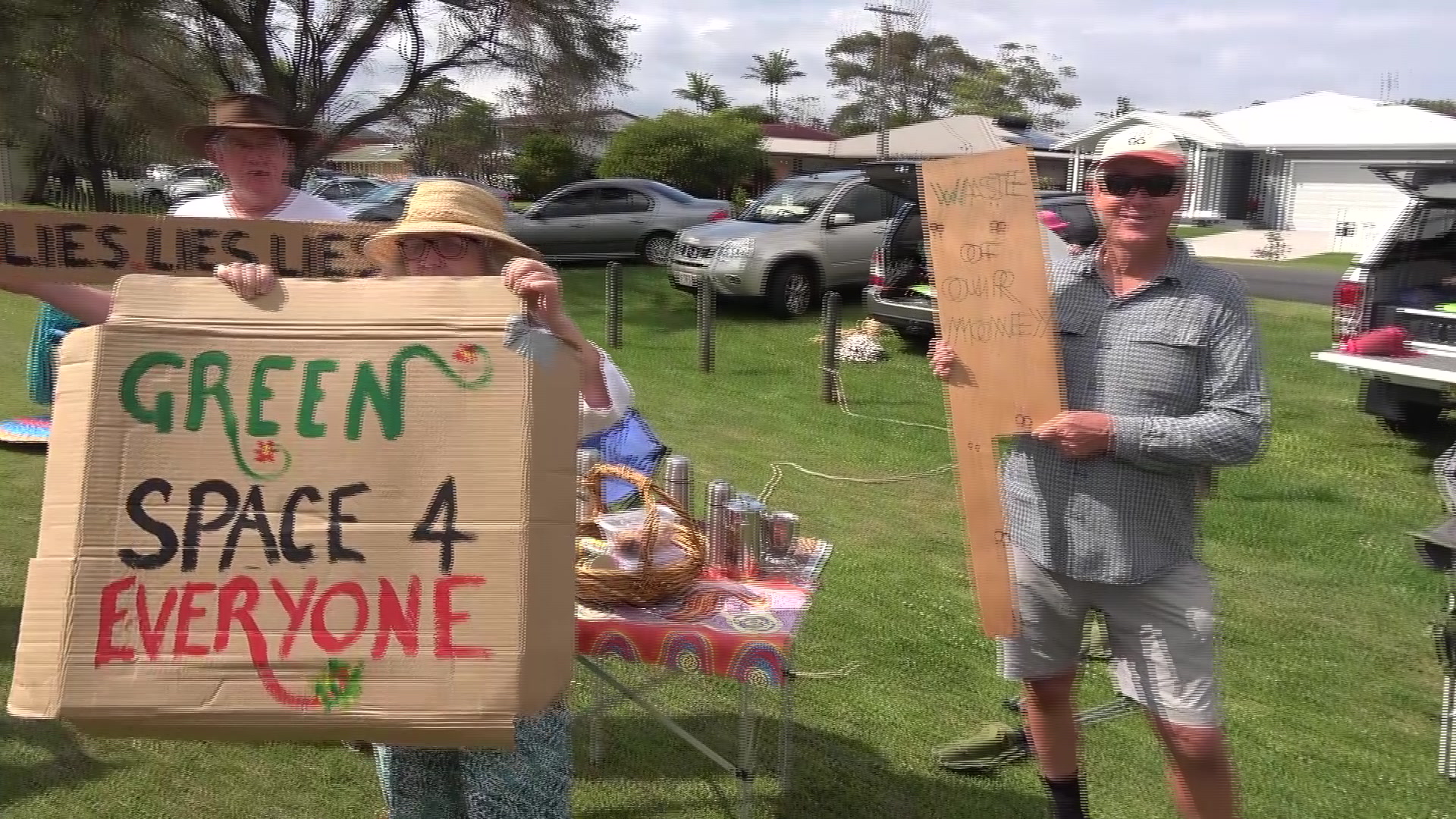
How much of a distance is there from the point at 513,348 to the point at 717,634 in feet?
2.98

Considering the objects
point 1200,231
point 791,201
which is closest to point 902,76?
point 1200,231

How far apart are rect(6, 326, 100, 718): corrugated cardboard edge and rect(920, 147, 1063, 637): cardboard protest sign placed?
1.61m

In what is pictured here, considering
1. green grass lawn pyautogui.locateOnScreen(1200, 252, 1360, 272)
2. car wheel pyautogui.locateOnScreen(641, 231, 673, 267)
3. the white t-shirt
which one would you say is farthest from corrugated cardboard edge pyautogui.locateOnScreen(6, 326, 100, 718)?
green grass lawn pyautogui.locateOnScreen(1200, 252, 1360, 272)

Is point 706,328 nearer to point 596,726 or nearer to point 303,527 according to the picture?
point 596,726

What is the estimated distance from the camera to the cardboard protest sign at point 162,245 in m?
2.12

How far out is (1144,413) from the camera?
207 cm

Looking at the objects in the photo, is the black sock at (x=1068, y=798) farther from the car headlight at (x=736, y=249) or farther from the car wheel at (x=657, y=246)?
the car wheel at (x=657, y=246)

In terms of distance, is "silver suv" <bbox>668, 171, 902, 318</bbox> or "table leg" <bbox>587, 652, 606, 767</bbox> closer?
"table leg" <bbox>587, 652, 606, 767</bbox>

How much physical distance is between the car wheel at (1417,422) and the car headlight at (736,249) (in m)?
5.95

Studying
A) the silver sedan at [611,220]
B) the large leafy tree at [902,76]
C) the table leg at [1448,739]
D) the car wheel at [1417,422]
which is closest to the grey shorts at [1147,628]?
the table leg at [1448,739]

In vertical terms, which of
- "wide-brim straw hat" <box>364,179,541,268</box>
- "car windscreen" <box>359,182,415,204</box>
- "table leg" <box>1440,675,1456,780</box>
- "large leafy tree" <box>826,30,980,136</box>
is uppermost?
"large leafy tree" <box>826,30,980,136</box>

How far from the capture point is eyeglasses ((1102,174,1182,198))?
2020 millimetres

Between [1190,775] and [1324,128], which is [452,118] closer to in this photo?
[1190,775]

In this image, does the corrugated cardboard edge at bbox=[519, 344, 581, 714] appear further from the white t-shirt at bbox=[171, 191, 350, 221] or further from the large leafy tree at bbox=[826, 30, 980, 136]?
the large leafy tree at bbox=[826, 30, 980, 136]
